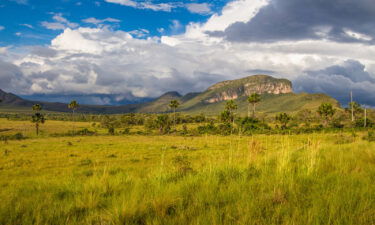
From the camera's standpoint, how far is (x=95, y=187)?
5.40m

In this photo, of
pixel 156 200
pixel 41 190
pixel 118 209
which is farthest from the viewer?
pixel 41 190

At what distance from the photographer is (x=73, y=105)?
3893 inches

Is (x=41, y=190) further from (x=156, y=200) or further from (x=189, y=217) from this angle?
(x=189, y=217)

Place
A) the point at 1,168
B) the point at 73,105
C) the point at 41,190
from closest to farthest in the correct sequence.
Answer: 1. the point at 41,190
2. the point at 1,168
3. the point at 73,105

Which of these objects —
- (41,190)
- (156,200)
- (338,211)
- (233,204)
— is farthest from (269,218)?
(41,190)

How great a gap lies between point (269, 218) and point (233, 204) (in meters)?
0.77

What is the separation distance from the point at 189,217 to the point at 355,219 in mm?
2168

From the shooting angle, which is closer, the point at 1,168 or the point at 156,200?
the point at 156,200

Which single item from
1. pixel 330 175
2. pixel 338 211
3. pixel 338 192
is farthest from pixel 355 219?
pixel 330 175

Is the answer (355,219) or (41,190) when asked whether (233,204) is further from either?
(41,190)

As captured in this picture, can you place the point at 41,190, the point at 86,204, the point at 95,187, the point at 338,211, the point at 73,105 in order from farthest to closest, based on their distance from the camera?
the point at 73,105 < the point at 41,190 < the point at 95,187 < the point at 86,204 < the point at 338,211

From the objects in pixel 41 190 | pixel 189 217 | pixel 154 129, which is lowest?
pixel 154 129

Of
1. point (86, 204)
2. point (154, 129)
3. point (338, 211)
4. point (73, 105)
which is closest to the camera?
point (338, 211)

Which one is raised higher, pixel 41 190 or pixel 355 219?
pixel 355 219
